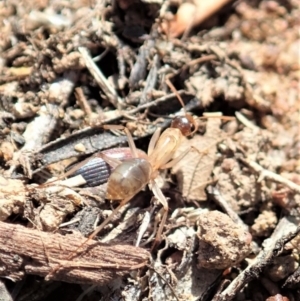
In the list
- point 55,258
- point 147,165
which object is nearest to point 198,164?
point 147,165

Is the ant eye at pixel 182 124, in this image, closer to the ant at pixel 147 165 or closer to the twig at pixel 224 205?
the ant at pixel 147 165

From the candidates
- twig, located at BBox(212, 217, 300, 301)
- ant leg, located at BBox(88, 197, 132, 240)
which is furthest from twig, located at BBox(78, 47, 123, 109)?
twig, located at BBox(212, 217, 300, 301)

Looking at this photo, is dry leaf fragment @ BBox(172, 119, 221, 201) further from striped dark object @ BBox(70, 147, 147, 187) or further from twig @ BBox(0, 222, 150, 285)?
twig @ BBox(0, 222, 150, 285)

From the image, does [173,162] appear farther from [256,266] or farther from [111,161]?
[256,266]

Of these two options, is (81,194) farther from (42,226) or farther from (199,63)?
(199,63)

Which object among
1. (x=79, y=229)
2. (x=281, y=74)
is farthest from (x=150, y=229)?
(x=281, y=74)
